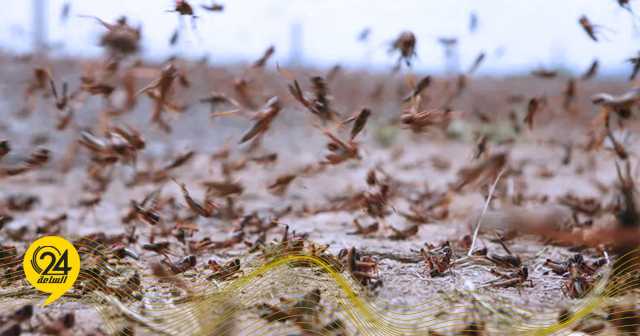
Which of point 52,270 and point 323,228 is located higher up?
point 52,270

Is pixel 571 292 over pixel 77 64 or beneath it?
over

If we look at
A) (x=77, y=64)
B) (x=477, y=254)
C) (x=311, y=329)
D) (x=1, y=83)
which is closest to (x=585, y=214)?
(x=477, y=254)

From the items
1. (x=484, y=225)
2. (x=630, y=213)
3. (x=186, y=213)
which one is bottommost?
(x=186, y=213)

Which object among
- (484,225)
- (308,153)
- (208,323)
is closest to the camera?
(208,323)

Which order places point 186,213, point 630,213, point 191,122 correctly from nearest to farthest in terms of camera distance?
point 630,213 < point 186,213 < point 191,122

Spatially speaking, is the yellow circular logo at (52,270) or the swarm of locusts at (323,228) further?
the yellow circular logo at (52,270)

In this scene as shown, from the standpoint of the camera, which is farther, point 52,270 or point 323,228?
point 323,228

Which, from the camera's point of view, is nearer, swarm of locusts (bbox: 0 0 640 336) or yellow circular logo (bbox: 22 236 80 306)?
swarm of locusts (bbox: 0 0 640 336)

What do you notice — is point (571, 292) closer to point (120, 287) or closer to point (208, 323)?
point (208, 323)
